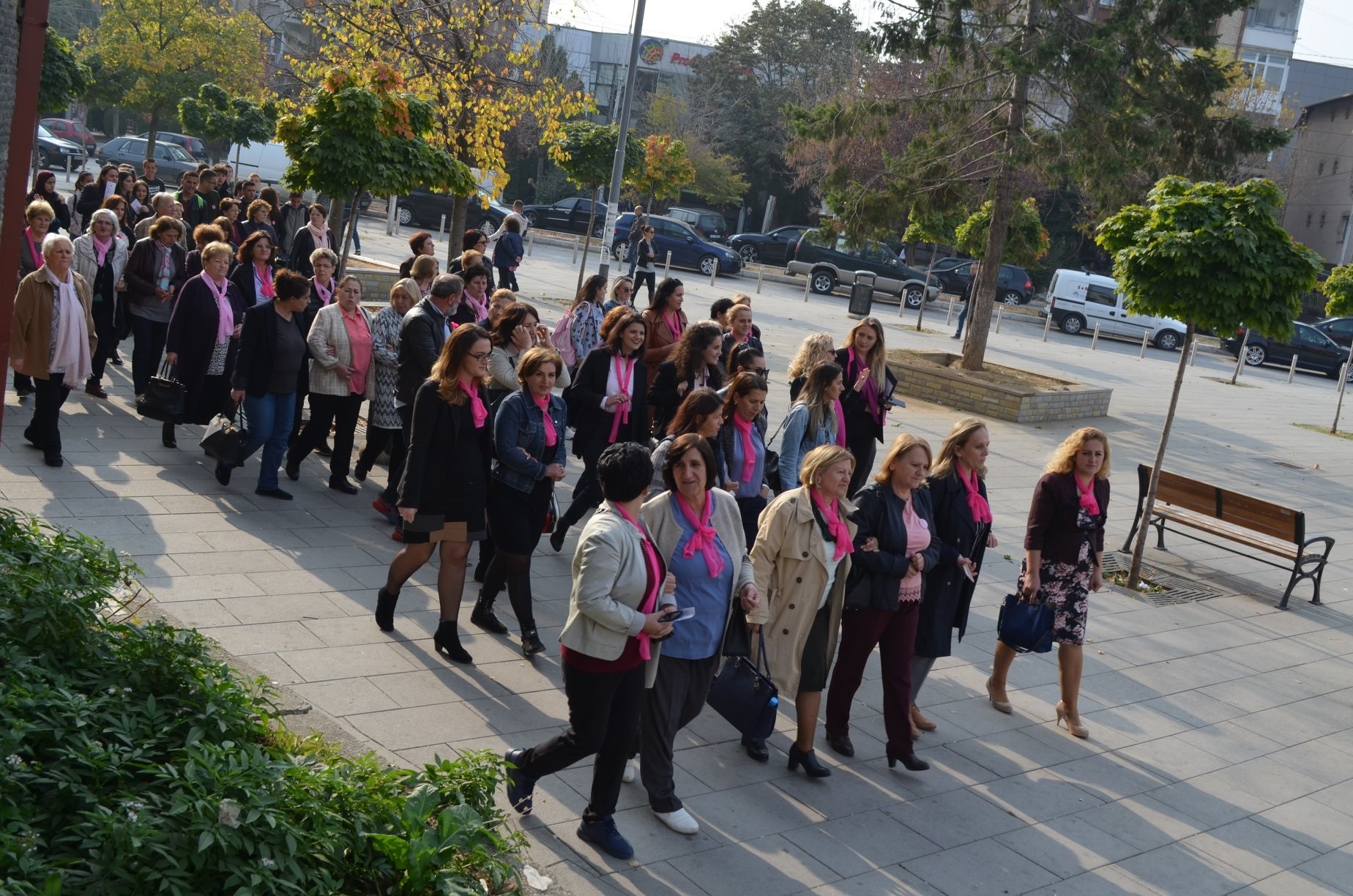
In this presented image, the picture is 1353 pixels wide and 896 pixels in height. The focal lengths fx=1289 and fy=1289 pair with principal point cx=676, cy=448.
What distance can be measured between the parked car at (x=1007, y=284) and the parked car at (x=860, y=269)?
102 cm

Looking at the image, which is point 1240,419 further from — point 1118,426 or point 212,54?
point 212,54

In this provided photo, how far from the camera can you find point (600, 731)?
5.17 m

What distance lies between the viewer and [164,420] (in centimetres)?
988

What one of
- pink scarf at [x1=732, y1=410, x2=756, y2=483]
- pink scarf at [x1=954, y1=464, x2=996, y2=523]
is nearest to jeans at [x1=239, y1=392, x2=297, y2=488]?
pink scarf at [x1=732, y1=410, x2=756, y2=483]

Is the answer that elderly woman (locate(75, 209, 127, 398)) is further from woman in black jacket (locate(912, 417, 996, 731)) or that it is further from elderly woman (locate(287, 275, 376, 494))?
woman in black jacket (locate(912, 417, 996, 731))

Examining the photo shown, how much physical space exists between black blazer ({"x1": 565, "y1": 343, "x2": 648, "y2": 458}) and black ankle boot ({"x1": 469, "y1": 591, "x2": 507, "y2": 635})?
174cm

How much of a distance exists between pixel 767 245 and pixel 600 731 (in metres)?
40.0

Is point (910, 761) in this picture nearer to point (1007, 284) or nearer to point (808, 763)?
point (808, 763)

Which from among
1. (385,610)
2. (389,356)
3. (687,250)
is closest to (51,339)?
(389,356)

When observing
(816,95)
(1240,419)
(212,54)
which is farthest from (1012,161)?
(816,95)

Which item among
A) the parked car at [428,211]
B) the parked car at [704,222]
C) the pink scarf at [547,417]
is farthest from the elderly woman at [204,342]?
the parked car at [704,222]

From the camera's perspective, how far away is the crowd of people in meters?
5.38

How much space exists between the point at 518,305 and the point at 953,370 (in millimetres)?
12905

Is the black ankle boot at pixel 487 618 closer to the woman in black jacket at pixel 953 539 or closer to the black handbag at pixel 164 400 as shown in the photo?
the woman in black jacket at pixel 953 539
